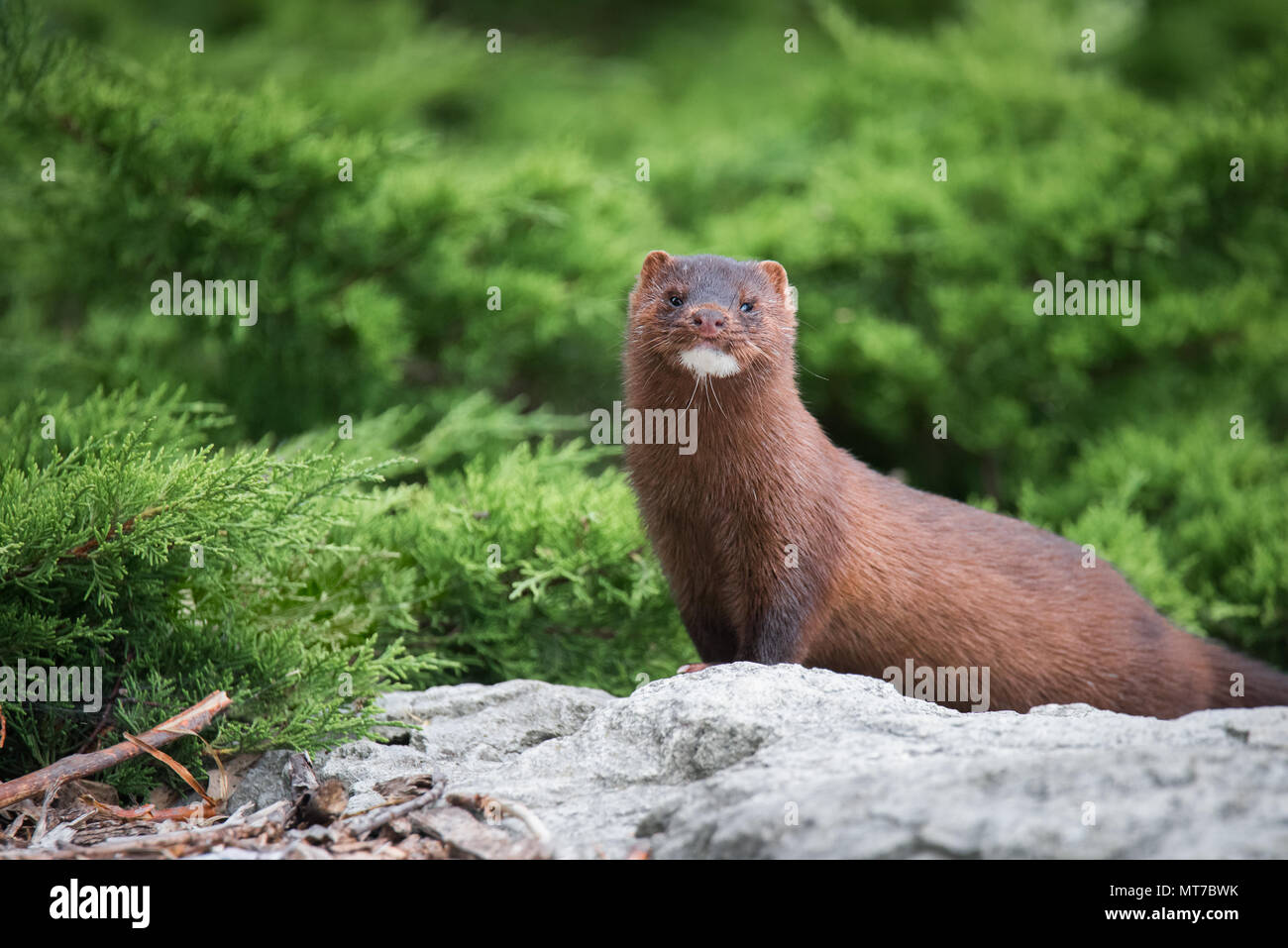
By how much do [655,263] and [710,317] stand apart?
543mm

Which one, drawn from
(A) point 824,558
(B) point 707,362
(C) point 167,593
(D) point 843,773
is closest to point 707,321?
(B) point 707,362

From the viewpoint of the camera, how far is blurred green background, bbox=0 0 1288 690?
18.7 ft

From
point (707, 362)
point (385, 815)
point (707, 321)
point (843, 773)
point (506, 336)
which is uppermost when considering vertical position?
point (506, 336)

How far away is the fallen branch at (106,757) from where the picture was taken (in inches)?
136

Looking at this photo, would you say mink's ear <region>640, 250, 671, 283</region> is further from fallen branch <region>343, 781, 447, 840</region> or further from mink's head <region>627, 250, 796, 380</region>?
fallen branch <region>343, 781, 447, 840</region>

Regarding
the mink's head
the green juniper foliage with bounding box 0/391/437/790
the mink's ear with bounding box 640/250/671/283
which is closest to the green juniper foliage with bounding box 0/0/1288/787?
the green juniper foliage with bounding box 0/391/437/790

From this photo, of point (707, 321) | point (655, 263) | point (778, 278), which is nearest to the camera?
point (707, 321)

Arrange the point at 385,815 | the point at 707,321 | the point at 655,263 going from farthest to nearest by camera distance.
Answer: the point at 655,263
the point at 707,321
the point at 385,815

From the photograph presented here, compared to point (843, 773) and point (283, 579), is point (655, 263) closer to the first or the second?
point (283, 579)

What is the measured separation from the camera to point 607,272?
23.8 feet

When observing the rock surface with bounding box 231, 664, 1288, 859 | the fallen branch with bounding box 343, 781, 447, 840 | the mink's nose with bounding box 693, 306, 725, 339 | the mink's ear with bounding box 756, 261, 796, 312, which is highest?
the mink's ear with bounding box 756, 261, 796, 312

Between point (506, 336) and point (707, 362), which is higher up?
point (506, 336)

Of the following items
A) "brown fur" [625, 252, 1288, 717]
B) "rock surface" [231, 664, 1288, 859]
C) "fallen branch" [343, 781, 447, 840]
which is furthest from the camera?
"brown fur" [625, 252, 1288, 717]

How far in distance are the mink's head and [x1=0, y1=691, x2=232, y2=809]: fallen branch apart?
1.84m
